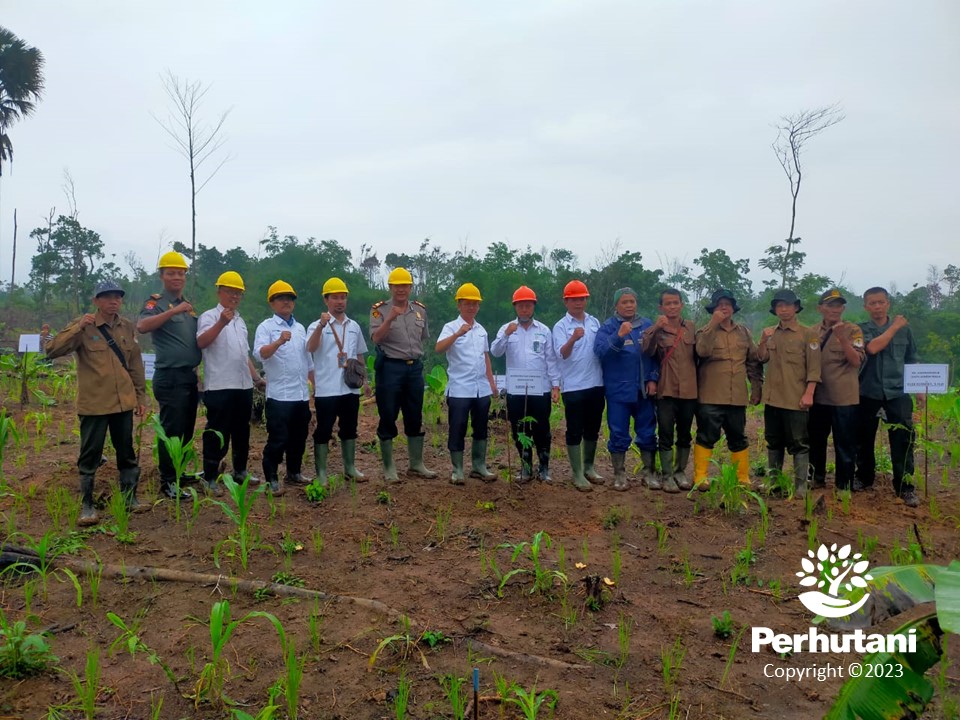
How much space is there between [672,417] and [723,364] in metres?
0.67

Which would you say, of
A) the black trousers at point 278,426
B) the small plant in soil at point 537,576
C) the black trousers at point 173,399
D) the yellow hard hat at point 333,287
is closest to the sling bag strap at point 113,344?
the black trousers at point 173,399

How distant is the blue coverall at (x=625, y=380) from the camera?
19.8 feet

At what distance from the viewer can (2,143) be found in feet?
56.6

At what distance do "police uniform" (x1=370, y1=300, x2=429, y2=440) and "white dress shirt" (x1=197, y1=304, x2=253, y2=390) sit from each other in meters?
1.16

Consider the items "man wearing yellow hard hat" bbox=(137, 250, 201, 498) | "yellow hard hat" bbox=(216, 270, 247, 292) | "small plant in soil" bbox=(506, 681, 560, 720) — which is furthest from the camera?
"yellow hard hat" bbox=(216, 270, 247, 292)

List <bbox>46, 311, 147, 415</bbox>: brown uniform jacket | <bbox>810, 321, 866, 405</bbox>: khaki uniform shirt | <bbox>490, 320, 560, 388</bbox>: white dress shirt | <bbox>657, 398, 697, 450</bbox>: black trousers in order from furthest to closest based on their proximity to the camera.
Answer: <bbox>490, 320, 560, 388</bbox>: white dress shirt
<bbox>657, 398, 697, 450</bbox>: black trousers
<bbox>810, 321, 866, 405</bbox>: khaki uniform shirt
<bbox>46, 311, 147, 415</bbox>: brown uniform jacket

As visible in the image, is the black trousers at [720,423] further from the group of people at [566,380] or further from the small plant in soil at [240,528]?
the small plant in soil at [240,528]

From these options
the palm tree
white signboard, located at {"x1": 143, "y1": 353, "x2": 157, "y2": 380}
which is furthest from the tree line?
white signboard, located at {"x1": 143, "y1": 353, "x2": 157, "y2": 380}

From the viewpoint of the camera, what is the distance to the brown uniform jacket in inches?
192

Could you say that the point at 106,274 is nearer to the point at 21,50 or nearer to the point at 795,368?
the point at 21,50

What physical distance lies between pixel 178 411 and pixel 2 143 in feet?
54.7

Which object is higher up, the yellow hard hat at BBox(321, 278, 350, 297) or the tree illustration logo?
the yellow hard hat at BBox(321, 278, 350, 297)

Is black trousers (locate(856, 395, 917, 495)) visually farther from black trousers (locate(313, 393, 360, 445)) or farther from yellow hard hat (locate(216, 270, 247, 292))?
yellow hard hat (locate(216, 270, 247, 292))

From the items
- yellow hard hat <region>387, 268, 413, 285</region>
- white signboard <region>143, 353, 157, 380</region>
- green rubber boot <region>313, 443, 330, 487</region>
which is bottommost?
green rubber boot <region>313, 443, 330, 487</region>
